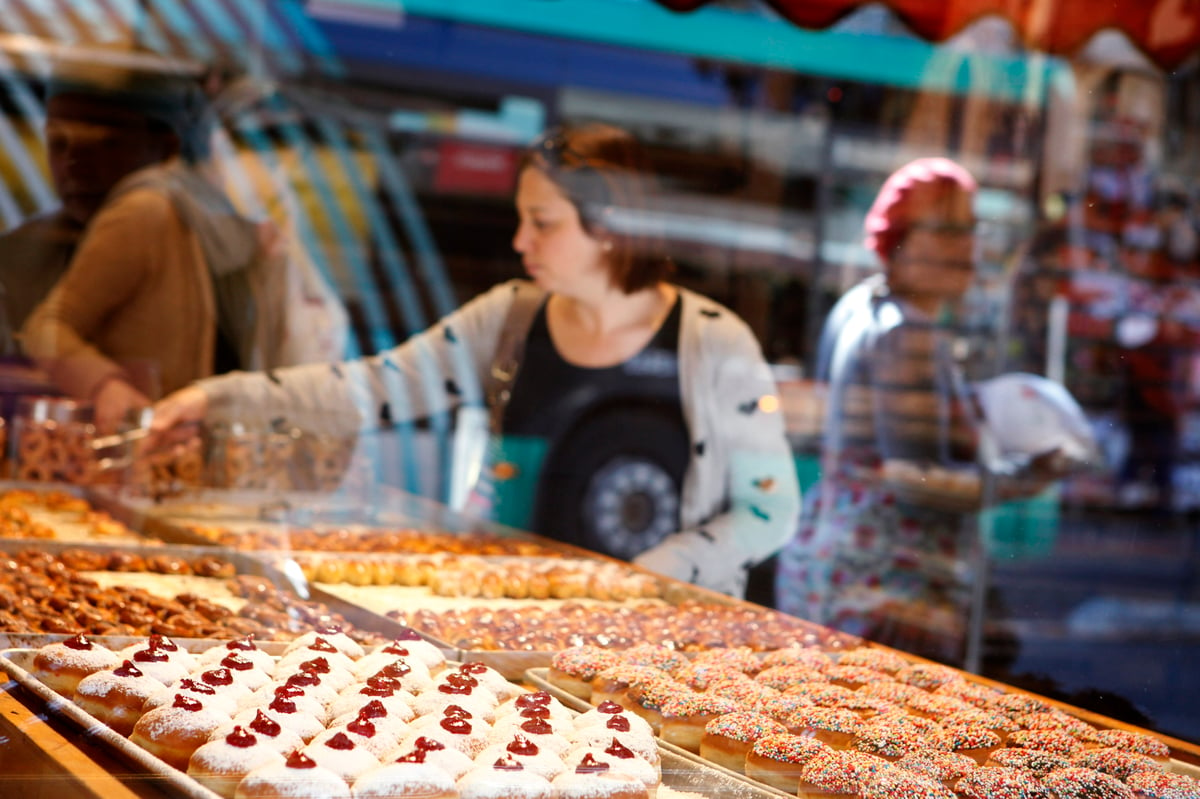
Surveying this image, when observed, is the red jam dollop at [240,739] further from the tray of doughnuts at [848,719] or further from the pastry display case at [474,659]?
the tray of doughnuts at [848,719]

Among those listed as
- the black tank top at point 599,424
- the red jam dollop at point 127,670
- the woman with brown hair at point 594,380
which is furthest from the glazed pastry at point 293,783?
the black tank top at point 599,424

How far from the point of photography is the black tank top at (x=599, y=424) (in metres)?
3.34

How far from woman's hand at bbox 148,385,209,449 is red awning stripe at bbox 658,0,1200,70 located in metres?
1.65

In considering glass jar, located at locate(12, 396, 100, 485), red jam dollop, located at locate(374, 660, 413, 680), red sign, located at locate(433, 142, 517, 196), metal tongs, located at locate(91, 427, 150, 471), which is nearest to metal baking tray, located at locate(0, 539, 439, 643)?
red jam dollop, located at locate(374, 660, 413, 680)

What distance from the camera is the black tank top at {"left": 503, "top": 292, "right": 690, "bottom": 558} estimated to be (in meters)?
3.34

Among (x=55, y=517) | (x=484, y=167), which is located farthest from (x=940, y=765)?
(x=484, y=167)

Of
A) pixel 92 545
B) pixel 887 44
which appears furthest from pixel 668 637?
pixel 887 44

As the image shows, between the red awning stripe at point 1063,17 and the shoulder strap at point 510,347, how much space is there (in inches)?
34.3

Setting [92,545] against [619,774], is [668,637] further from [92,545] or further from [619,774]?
[92,545]

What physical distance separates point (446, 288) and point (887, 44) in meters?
2.58

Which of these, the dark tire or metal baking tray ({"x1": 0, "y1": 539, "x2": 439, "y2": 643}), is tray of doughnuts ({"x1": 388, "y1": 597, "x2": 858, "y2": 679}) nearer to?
metal baking tray ({"x1": 0, "y1": 539, "x2": 439, "y2": 643})

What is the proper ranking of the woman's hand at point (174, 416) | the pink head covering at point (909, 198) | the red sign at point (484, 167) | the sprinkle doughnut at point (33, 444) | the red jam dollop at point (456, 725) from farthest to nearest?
the red sign at point (484, 167) < the pink head covering at point (909, 198) < the sprinkle doughnut at point (33, 444) < the woman's hand at point (174, 416) < the red jam dollop at point (456, 725)

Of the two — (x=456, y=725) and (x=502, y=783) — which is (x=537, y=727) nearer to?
(x=456, y=725)

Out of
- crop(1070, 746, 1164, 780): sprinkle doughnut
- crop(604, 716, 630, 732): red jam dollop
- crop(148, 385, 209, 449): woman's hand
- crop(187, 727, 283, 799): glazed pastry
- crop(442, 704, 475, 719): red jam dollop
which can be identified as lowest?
crop(187, 727, 283, 799): glazed pastry
